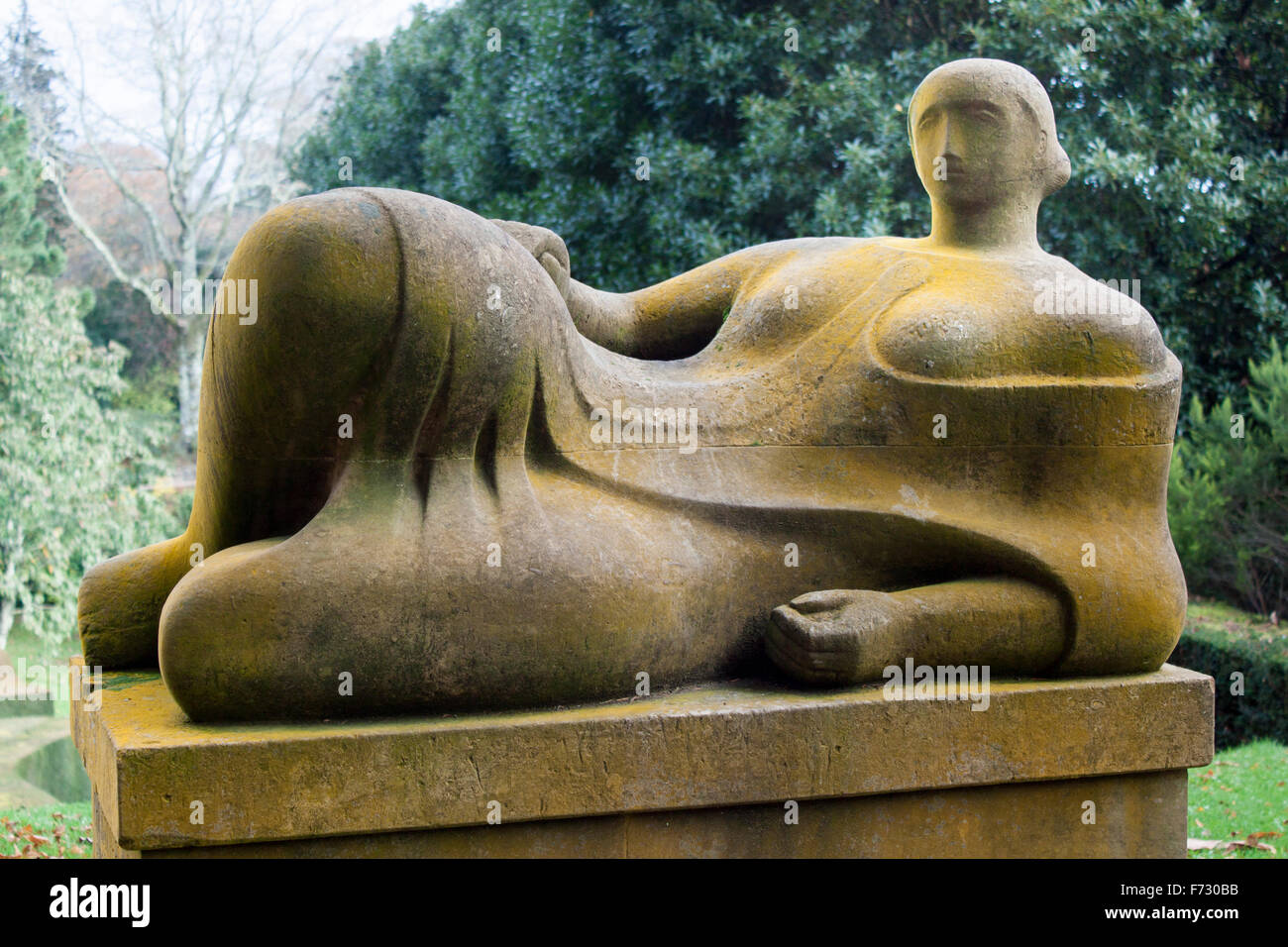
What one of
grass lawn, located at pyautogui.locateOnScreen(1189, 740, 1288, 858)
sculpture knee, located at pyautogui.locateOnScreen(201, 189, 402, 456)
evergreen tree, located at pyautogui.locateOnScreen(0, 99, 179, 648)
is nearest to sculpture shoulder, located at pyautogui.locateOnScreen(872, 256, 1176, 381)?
sculpture knee, located at pyautogui.locateOnScreen(201, 189, 402, 456)

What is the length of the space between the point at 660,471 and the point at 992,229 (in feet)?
3.84

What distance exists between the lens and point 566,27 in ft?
29.2

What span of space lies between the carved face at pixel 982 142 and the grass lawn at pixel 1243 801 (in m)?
2.32

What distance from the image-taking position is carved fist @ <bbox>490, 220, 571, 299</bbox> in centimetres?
334

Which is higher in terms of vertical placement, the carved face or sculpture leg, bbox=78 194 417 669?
the carved face

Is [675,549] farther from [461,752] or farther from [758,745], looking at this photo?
[461,752]

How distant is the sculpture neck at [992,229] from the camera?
3.44 metres

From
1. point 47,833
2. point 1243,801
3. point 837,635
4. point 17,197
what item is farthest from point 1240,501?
point 17,197

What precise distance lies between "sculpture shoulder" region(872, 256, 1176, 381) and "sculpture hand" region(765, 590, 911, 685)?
0.58 metres

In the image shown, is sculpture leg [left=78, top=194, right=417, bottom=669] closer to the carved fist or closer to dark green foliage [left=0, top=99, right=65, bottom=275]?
the carved fist

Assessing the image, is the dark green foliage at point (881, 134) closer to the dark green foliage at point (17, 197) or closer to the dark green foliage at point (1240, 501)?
the dark green foliage at point (1240, 501)

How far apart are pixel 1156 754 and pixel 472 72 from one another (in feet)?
27.9

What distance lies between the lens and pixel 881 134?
7.78 meters

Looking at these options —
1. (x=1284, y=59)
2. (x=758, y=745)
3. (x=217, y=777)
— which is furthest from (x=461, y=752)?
(x=1284, y=59)
